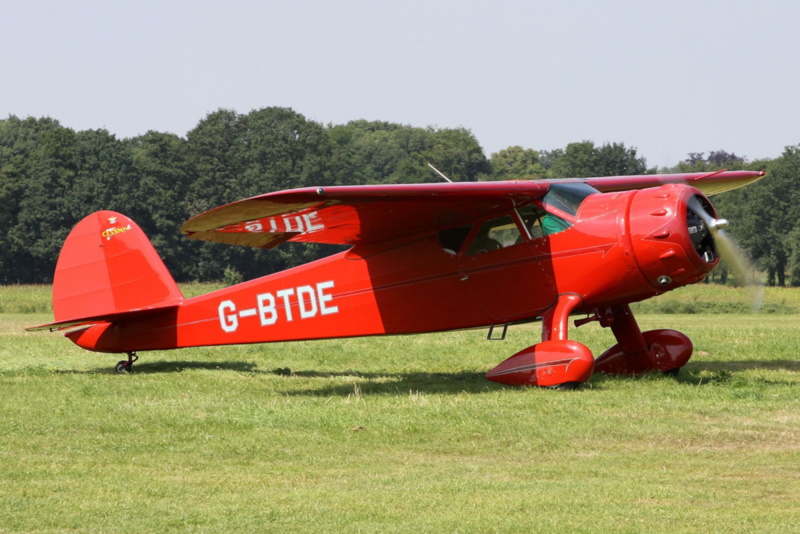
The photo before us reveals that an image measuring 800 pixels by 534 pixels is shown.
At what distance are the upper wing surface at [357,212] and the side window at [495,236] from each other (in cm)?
15

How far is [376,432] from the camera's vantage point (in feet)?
29.8

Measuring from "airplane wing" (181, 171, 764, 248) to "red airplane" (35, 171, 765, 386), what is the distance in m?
0.02

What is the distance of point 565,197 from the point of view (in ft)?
39.3

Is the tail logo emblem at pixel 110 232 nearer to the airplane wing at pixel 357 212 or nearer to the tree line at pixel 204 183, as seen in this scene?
the airplane wing at pixel 357 212

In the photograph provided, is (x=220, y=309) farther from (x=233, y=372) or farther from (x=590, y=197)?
(x=590, y=197)

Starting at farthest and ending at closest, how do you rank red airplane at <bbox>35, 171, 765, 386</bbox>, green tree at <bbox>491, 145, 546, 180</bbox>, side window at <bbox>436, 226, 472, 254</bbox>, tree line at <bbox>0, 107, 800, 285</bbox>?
green tree at <bbox>491, 145, 546, 180</bbox>, tree line at <bbox>0, 107, 800, 285</bbox>, side window at <bbox>436, 226, 472, 254</bbox>, red airplane at <bbox>35, 171, 765, 386</bbox>

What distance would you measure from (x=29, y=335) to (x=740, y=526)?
61.4 feet

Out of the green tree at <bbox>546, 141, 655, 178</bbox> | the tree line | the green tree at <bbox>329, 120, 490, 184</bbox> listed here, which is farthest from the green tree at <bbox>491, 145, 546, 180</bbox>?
the green tree at <bbox>546, 141, 655, 178</bbox>

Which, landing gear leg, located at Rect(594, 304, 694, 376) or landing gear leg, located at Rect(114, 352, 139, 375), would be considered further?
landing gear leg, located at Rect(114, 352, 139, 375)

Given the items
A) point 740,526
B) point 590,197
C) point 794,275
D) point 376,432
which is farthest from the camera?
point 794,275

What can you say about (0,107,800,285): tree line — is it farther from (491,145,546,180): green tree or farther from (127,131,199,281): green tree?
(491,145,546,180): green tree

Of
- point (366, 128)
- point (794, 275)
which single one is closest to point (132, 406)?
point (794, 275)

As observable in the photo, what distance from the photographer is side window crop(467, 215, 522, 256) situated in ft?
39.7

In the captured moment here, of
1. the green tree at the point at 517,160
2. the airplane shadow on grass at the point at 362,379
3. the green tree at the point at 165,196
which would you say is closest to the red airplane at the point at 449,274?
the airplane shadow on grass at the point at 362,379
